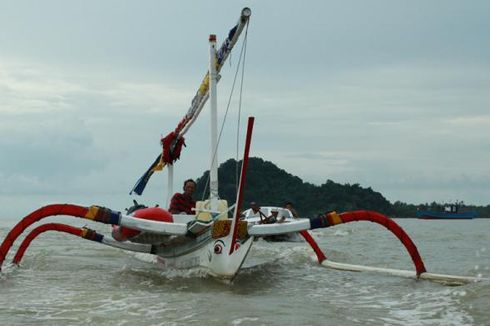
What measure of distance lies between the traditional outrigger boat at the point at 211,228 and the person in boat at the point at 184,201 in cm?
92

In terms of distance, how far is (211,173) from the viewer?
12.7 m

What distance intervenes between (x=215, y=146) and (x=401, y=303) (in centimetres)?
503

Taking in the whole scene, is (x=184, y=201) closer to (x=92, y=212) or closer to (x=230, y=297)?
(x=92, y=212)

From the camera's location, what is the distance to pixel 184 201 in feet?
46.0

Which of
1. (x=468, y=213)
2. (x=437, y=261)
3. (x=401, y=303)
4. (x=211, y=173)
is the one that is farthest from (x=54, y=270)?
(x=468, y=213)

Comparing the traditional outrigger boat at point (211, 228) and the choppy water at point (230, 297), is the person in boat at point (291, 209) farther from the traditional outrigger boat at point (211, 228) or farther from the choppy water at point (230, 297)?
the traditional outrigger boat at point (211, 228)

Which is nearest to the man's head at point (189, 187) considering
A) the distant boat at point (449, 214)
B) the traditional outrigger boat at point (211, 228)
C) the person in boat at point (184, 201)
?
the person in boat at point (184, 201)

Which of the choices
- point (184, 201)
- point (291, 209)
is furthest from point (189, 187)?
point (291, 209)

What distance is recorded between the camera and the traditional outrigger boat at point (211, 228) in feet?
33.6

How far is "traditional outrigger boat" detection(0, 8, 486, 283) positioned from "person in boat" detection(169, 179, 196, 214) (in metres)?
0.92

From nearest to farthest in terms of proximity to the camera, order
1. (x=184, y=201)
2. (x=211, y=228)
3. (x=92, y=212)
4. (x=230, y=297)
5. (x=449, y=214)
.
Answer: (x=230, y=297) < (x=211, y=228) < (x=92, y=212) < (x=184, y=201) < (x=449, y=214)

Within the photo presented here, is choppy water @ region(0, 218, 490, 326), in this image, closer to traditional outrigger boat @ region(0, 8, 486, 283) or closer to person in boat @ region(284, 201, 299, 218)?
traditional outrigger boat @ region(0, 8, 486, 283)

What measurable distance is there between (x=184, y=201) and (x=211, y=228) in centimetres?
349

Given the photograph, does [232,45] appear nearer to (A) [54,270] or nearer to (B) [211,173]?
(B) [211,173]
